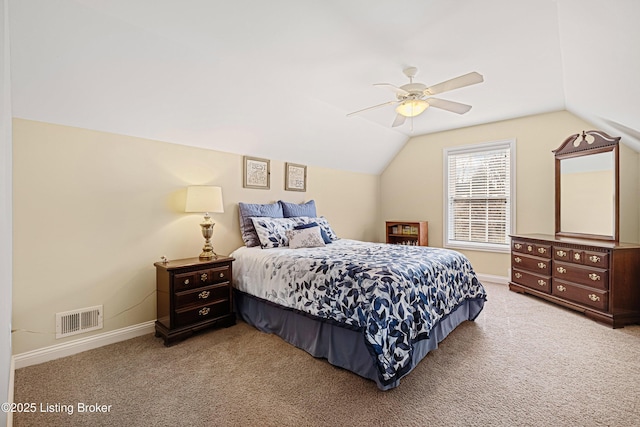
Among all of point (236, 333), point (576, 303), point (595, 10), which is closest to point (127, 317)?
point (236, 333)

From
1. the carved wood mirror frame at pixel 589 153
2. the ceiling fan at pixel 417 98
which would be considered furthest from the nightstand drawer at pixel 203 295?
the carved wood mirror frame at pixel 589 153

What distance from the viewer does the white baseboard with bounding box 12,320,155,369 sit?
2281 millimetres

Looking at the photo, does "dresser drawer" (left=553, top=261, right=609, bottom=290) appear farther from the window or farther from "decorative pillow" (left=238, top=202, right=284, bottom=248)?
"decorative pillow" (left=238, top=202, right=284, bottom=248)

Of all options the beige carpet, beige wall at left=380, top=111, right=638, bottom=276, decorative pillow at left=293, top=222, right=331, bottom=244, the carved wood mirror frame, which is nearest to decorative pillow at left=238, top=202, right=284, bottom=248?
decorative pillow at left=293, top=222, right=331, bottom=244

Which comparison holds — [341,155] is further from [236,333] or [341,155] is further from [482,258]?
[236,333]

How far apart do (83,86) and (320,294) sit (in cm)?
249

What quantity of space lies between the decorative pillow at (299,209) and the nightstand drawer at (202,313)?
57.5 inches

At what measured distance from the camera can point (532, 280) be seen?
3.86 meters

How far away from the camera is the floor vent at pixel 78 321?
8.02 ft

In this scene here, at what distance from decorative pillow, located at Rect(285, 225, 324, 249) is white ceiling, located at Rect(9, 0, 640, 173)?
126 centimetres

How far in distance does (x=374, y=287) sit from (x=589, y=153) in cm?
353

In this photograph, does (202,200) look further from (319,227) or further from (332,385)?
(332,385)

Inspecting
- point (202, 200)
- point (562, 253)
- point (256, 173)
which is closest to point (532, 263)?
point (562, 253)

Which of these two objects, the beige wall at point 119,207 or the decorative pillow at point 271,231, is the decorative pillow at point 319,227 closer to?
the decorative pillow at point 271,231
